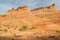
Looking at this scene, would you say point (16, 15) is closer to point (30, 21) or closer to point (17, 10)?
point (17, 10)

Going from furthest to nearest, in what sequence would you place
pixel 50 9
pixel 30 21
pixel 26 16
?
pixel 50 9
pixel 26 16
pixel 30 21

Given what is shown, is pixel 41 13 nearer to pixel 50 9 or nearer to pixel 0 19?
pixel 50 9

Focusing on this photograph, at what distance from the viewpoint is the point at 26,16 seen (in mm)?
57844

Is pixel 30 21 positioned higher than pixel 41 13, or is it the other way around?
pixel 41 13

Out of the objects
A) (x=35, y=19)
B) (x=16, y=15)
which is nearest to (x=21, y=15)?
(x=16, y=15)

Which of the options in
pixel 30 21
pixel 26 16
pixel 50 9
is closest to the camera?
pixel 30 21

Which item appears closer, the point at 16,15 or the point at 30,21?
the point at 30,21

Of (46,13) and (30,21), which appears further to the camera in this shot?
(46,13)

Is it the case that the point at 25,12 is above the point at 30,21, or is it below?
above

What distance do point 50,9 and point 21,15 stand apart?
764 centimetres

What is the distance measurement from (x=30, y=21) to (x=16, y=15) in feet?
27.1

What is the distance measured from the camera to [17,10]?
60.2 metres

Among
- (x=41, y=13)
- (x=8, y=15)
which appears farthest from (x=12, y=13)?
(x=41, y=13)

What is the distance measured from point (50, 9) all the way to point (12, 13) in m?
9.06
